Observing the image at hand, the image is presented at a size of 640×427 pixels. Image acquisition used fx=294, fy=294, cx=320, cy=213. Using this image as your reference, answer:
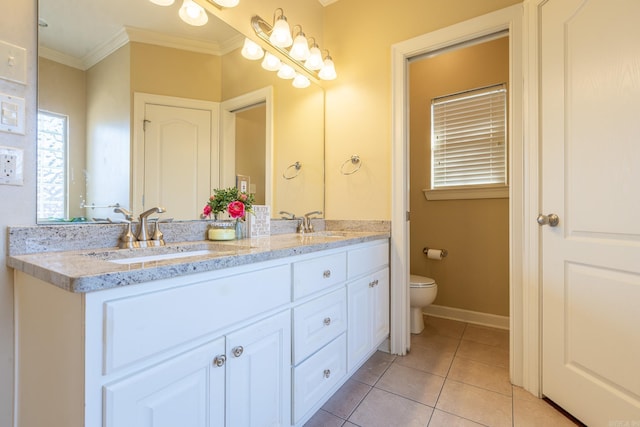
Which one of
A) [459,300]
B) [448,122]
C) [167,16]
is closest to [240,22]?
[167,16]

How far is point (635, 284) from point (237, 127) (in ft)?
6.11

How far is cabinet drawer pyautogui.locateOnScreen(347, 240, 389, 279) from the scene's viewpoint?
151 cm

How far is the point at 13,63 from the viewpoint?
0.89 meters

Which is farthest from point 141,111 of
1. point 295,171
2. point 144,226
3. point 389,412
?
point 389,412

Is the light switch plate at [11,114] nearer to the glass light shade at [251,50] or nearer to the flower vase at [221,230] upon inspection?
the flower vase at [221,230]

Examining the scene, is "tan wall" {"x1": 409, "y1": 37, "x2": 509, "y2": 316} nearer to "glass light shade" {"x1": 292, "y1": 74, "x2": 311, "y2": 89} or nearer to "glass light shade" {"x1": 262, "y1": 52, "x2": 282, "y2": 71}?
"glass light shade" {"x1": 292, "y1": 74, "x2": 311, "y2": 89}

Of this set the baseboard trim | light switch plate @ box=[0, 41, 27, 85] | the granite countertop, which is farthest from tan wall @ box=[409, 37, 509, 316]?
light switch plate @ box=[0, 41, 27, 85]

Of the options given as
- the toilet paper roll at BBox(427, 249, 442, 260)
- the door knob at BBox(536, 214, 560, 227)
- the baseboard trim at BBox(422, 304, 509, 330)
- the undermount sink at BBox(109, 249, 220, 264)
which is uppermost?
the door knob at BBox(536, 214, 560, 227)

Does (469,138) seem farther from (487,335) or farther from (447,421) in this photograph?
(447,421)

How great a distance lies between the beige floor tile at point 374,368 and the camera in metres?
1.63

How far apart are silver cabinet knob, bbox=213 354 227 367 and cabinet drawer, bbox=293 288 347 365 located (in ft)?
1.06

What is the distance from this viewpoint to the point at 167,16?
1.29 metres

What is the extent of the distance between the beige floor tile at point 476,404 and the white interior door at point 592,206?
256 mm

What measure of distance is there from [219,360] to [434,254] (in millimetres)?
2127
